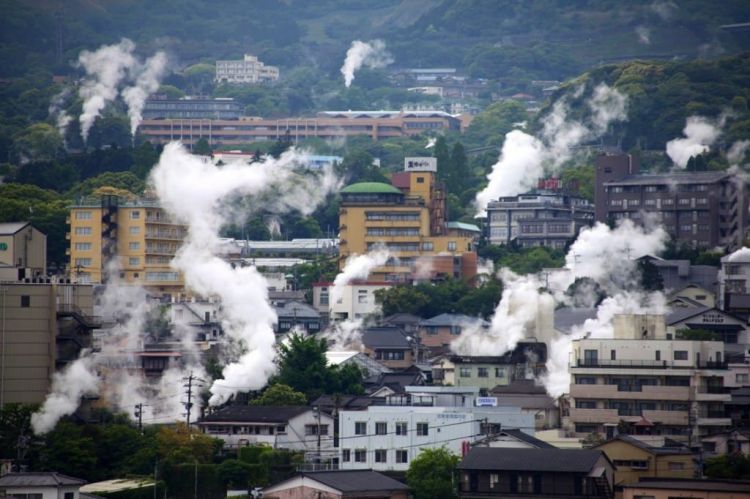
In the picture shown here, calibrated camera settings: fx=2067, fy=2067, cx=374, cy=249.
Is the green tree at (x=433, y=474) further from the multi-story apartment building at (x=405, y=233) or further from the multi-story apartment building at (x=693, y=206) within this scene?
the multi-story apartment building at (x=693, y=206)

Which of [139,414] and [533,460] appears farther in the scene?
[139,414]

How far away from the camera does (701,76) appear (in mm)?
179000

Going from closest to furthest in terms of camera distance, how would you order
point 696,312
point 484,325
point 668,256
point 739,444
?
point 739,444 < point 696,312 < point 484,325 < point 668,256

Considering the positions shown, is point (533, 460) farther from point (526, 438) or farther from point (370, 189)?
point (370, 189)

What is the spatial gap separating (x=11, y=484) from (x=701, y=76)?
12124 cm

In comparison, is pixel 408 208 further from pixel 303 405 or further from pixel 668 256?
pixel 303 405

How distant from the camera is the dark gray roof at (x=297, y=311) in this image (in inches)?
4599

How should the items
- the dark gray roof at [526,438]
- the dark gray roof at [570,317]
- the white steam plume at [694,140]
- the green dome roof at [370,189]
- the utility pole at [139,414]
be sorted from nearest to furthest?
the dark gray roof at [526,438]
the utility pole at [139,414]
the dark gray roof at [570,317]
the green dome roof at [370,189]
the white steam plume at [694,140]

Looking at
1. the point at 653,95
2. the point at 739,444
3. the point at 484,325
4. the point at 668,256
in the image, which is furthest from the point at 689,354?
the point at 653,95

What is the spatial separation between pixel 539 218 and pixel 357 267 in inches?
826

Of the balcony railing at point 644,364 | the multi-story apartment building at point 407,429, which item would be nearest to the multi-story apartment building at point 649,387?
the balcony railing at point 644,364

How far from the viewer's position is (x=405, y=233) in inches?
5167

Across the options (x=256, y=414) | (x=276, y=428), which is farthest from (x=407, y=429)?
(x=256, y=414)

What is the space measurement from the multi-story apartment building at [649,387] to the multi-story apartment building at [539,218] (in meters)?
53.8
